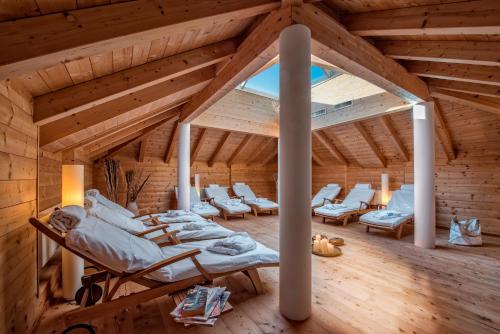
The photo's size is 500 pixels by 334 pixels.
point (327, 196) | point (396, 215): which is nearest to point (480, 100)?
point (396, 215)

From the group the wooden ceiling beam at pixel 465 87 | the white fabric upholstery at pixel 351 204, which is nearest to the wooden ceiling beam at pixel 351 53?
the wooden ceiling beam at pixel 465 87

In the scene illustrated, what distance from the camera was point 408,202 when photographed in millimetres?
5379

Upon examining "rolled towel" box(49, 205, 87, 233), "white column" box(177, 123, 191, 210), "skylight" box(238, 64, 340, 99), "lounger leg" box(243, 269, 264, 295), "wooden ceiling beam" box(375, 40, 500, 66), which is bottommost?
"lounger leg" box(243, 269, 264, 295)

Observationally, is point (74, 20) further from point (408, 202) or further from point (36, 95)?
point (408, 202)

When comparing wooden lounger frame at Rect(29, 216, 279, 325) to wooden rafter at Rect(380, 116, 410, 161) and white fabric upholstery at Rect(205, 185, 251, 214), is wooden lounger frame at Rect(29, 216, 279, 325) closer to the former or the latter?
white fabric upholstery at Rect(205, 185, 251, 214)

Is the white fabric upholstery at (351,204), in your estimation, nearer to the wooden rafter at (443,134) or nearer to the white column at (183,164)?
the wooden rafter at (443,134)

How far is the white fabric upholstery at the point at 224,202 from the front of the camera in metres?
6.41

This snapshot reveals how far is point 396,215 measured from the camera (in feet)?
15.8

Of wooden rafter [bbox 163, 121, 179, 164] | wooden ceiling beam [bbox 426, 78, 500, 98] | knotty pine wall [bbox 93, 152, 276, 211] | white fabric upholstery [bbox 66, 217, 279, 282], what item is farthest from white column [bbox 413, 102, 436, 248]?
knotty pine wall [bbox 93, 152, 276, 211]

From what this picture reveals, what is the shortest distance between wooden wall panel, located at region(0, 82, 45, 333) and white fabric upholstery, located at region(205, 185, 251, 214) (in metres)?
4.61

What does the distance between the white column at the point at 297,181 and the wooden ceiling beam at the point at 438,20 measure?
2.73 ft

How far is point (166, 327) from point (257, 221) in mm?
4403

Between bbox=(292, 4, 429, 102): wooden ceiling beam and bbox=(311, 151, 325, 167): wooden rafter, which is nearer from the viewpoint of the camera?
bbox=(292, 4, 429, 102): wooden ceiling beam

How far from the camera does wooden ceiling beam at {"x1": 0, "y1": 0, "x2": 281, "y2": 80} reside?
1101mm
